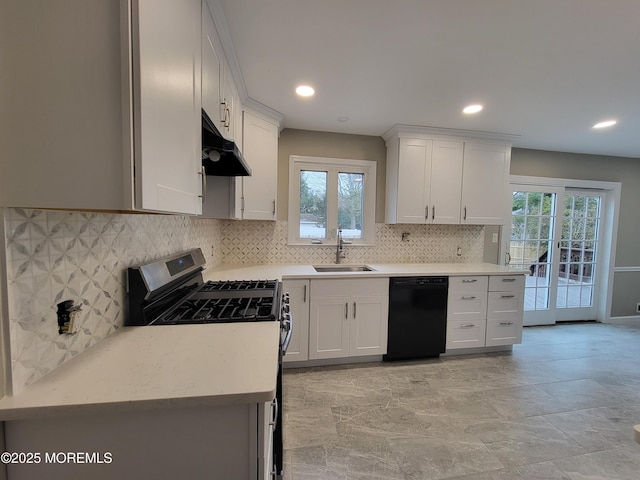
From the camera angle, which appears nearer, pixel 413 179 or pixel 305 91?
pixel 305 91

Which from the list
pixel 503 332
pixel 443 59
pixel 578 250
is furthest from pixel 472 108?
pixel 578 250

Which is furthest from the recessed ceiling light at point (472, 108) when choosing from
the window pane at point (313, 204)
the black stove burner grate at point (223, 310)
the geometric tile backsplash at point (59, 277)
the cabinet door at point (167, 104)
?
the geometric tile backsplash at point (59, 277)

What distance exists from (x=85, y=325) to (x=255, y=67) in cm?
177

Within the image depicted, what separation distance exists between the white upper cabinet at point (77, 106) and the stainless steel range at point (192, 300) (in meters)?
0.59

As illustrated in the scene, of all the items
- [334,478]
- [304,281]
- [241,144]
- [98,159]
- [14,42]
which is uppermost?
[241,144]

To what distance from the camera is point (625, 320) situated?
12.8 feet

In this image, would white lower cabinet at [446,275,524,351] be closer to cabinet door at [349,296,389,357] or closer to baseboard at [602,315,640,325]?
cabinet door at [349,296,389,357]

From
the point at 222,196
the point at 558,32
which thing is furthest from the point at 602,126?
the point at 222,196

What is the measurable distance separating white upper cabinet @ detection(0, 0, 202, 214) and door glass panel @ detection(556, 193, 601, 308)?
16.3 feet

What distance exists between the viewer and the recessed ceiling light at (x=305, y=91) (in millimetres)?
2057

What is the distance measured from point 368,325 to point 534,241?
9.32 ft

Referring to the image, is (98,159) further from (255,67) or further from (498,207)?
(498,207)

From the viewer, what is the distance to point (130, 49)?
63 cm

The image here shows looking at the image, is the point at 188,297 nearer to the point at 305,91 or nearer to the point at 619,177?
the point at 305,91
